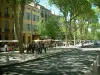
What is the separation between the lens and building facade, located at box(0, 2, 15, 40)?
5122 centimetres

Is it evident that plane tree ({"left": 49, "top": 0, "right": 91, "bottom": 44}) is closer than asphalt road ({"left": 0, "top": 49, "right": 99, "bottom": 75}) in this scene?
No

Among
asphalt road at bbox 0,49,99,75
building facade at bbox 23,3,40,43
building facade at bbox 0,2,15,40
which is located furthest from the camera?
building facade at bbox 23,3,40,43

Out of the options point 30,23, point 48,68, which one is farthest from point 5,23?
point 48,68

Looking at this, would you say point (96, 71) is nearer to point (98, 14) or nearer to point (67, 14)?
point (67, 14)

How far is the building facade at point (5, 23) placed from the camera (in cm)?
5122

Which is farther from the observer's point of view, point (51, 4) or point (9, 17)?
point (51, 4)

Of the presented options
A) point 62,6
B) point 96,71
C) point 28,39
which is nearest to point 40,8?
point 28,39

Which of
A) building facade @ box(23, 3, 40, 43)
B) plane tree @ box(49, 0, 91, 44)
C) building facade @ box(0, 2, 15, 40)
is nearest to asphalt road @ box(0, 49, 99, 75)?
building facade @ box(0, 2, 15, 40)

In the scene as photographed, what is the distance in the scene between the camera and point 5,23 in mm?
52688

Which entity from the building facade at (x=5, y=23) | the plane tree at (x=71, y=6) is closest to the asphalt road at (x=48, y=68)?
the building facade at (x=5, y=23)

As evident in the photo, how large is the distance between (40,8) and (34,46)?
4464 centimetres

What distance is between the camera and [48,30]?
6284 centimetres

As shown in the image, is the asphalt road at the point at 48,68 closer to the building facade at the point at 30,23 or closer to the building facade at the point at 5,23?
the building facade at the point at 5,23

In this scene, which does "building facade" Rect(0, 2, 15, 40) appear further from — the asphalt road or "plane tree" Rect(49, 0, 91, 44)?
the asphalt road
